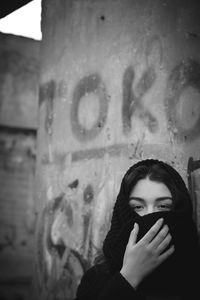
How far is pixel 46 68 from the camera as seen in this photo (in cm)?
333

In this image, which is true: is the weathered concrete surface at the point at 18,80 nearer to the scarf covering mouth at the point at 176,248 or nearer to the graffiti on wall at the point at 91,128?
the graffiti on wall at the point at 91,128

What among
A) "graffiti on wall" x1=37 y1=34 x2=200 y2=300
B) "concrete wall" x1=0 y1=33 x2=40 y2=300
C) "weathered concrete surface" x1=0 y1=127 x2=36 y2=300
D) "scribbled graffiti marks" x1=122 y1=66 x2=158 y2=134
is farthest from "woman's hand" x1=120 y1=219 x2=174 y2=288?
"weathered concrete surface" x1=0 y1=127 x2=36 y2=300

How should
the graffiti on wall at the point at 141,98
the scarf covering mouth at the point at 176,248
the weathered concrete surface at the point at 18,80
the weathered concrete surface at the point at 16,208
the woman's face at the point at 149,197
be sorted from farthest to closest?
the weathered concrete surface at the point at 16,208, the weathered concrete surface at the point at 18,80, the graffiti on wall at the point at 141,98, the woman's face at the point at 149,197, the scarf covering mouth at the point at 176,248

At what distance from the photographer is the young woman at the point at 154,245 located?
1692mm

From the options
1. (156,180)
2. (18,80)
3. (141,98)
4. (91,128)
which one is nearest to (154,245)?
(156,180)

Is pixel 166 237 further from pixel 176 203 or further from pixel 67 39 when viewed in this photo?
pixel 67 39

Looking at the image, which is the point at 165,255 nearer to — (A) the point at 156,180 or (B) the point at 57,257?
(A) the point at 156,180

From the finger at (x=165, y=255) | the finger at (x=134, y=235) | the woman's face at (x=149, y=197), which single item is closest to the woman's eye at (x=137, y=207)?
the woman's face at (x=149, y=197)

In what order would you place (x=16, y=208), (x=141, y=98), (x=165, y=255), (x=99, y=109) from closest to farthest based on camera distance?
(x=165, y=255) → (x=141, y=98) → (x=99, y=109) → (x=16, y=208)

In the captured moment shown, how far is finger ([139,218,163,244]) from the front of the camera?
67.4 inches

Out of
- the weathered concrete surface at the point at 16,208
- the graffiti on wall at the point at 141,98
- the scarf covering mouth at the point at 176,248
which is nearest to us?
the scarf covering mouth at the point at 176,248

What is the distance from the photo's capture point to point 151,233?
1.73 meters

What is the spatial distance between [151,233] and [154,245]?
5 centimetres

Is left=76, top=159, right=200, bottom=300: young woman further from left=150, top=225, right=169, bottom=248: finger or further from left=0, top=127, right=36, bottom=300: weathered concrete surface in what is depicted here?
left=0, top=127, right=36, bottom=300: weathered concrete surface
